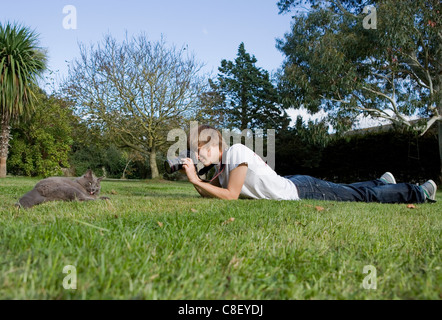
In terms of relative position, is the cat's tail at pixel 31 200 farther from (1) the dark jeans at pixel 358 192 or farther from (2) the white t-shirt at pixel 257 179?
(1) the dark jeans at pixel 358 192

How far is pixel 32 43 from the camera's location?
47.3 ft

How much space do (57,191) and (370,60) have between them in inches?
552

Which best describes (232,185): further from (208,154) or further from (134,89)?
(134,89)

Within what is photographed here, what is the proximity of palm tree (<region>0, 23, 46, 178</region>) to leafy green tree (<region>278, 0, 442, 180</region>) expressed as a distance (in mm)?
11519

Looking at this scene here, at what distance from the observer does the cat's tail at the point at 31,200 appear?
3.11m

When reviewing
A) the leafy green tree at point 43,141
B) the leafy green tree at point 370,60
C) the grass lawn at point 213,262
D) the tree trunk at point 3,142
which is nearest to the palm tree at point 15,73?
the tree trunk at point 3,142

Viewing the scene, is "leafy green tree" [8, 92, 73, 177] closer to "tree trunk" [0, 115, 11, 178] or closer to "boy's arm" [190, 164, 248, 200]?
"tree trunk" [0, 115, 11, 178]

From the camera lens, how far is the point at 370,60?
13.7m

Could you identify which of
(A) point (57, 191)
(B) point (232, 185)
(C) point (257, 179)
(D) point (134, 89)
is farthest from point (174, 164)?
(D) point (134, 89)

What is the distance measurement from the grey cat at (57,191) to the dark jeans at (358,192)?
2651mm

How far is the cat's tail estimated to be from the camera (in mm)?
3112

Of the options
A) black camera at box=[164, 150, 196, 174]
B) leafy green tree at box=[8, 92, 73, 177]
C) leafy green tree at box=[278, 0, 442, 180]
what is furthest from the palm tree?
black camera at box=[164, 150, 196, 174]
